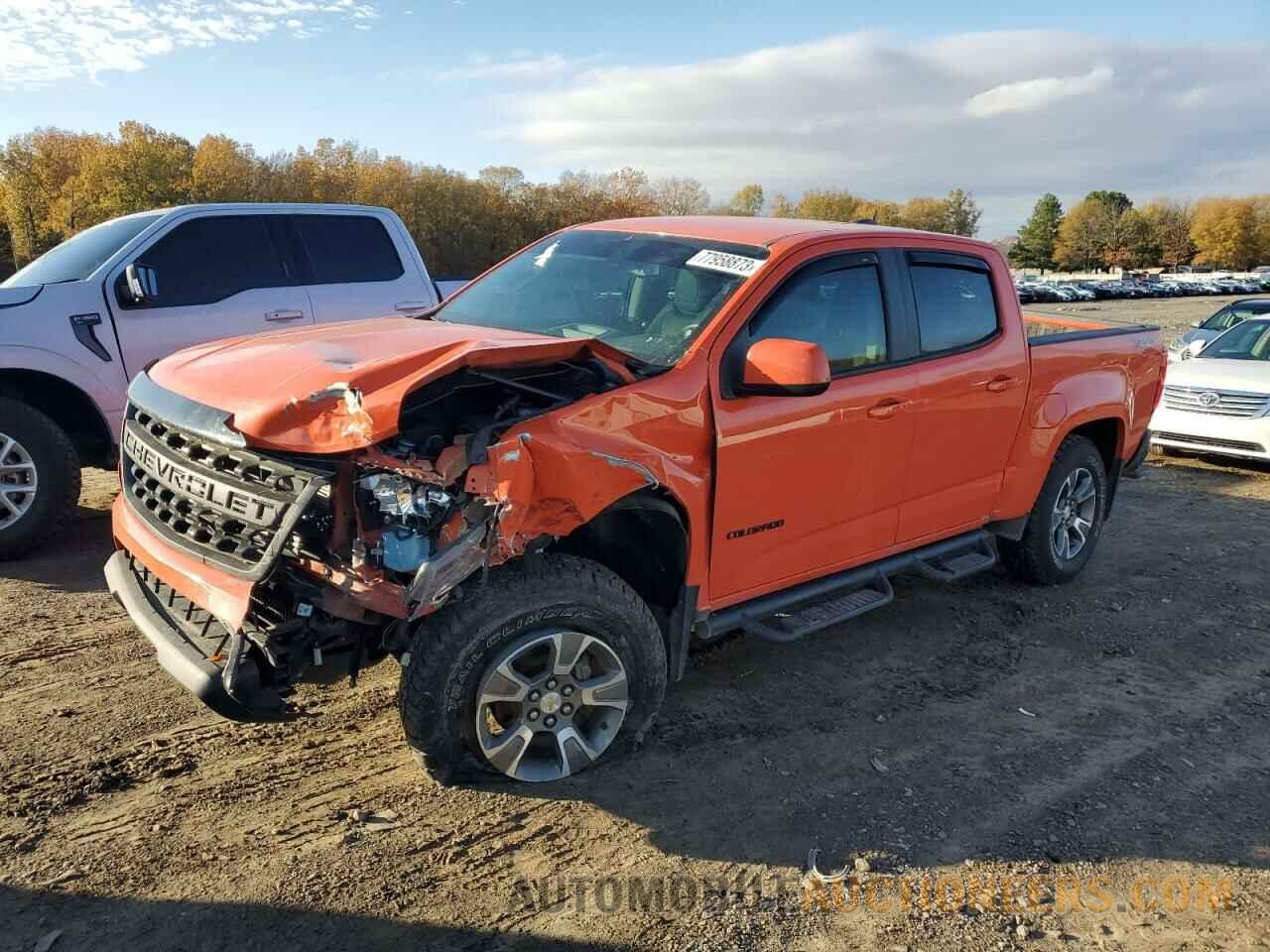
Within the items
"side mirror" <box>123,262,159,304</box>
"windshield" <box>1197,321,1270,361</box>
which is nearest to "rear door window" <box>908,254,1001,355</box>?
"side mirror" <box>123,262,159,304</box>

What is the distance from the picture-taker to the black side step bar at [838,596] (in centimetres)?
388

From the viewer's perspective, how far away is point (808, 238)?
4.09 metres

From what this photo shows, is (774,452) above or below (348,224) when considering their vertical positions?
below

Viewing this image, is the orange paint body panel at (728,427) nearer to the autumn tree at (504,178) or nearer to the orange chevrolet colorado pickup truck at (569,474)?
the orange chevrolet colorado pickup truck at (569,474)

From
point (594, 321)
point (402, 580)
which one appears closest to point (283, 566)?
point (402, 580)

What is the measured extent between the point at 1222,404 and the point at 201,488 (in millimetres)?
10044

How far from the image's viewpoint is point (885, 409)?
4.19m

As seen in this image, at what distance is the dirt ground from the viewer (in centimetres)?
280

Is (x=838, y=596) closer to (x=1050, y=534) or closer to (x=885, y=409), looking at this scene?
(x=885, y=409)

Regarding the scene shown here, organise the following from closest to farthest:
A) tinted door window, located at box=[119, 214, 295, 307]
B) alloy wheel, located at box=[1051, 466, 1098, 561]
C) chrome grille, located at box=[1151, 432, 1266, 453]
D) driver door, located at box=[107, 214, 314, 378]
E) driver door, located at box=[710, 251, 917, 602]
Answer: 1. driver door, located at box=[710, 251, 917, 602]
2. alloy wheel, located at box=[1051, 466, 1098, 561]
3. driver door, located at box=[107, 214, 314, 378]
4. tinted door window, located at box=[119, 214, 295, 307]
5. chrome grille, located at box=[1151, 432, 1266, 453]

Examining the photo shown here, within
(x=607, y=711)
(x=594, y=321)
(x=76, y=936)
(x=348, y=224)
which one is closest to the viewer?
(x=76, y=936)

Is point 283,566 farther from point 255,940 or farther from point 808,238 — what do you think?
point 808,238

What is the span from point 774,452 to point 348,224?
500 centimetres

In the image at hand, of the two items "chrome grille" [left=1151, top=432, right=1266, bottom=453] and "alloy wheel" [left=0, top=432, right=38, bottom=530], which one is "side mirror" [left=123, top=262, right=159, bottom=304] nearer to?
"alloy wheel" [left=0, top=432, right=38, bottom=530]
